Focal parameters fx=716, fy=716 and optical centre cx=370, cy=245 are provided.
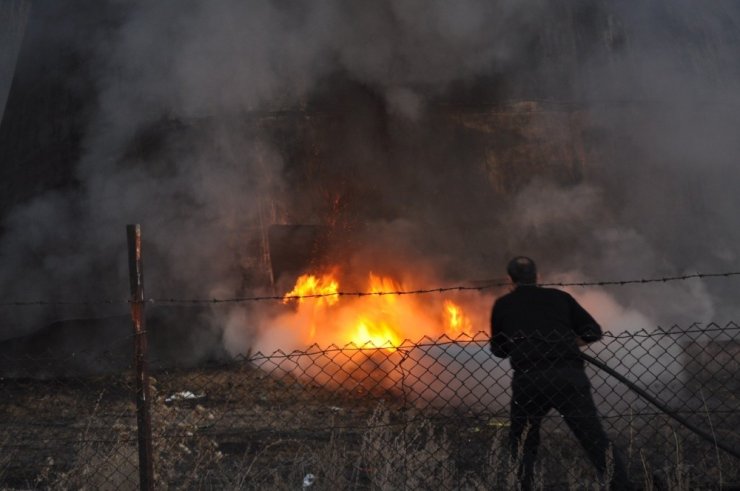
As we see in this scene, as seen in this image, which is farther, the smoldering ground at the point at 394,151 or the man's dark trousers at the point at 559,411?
the smoldering ground at the point at 394,151

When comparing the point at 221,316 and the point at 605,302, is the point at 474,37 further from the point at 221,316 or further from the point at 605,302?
the point at 221,316

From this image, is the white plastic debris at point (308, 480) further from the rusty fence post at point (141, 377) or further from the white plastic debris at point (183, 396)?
the white plastic debris at point (183, 396)

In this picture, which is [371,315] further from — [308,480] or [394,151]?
[308,480]

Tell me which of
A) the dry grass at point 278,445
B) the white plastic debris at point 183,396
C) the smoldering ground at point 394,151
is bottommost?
the dry grass at point 278,445

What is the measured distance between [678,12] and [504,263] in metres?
4.51

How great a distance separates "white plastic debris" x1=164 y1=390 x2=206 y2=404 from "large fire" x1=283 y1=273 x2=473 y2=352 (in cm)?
161

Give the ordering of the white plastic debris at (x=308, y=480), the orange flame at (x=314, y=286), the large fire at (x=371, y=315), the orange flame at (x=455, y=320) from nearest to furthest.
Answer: the white plastic debris at (x=308, y=480)
the large fire at (x=371, y=315)
the orange flame at (x=314, y=286)
the orange flame at (x=455, y=320)

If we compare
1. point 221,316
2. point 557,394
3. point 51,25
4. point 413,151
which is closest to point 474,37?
point 413,151

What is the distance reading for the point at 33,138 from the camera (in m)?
9.07

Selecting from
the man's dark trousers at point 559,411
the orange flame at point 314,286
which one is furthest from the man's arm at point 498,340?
the orange flame at point 314,286

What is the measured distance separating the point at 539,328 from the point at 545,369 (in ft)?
0.77

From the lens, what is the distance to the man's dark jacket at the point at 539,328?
3.96m

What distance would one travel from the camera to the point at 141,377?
9.96 feet

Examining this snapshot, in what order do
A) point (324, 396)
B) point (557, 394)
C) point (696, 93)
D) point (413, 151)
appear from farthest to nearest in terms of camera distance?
point (696, 93), point (413, 151), point (324, 396), point (557, 394)
